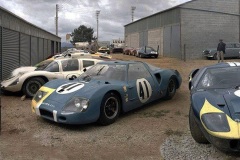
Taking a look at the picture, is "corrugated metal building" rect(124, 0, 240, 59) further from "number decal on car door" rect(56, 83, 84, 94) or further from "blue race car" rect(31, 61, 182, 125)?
"number decal on car door" rect(56, 83, 84, 94)

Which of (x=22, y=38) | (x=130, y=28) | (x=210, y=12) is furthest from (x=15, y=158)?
(x=130, y=28)

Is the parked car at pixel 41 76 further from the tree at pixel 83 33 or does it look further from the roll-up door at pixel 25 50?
the tree at pixel 83 33

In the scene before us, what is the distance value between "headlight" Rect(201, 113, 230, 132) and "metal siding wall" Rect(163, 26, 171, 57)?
29490 mm

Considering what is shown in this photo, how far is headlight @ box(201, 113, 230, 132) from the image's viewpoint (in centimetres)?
384

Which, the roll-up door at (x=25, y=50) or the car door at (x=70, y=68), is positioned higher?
the roll-up door at (x=25, y=50)

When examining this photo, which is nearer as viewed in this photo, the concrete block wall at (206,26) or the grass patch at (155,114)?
the grass patch at (155,114)

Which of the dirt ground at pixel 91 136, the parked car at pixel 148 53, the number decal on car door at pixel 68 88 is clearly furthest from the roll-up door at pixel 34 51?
the number decal on car door at pixel 68 88

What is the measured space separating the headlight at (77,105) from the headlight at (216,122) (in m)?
2.17

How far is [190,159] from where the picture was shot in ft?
13.6

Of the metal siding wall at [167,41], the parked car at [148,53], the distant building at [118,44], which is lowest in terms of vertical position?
the parked car at [148,53]

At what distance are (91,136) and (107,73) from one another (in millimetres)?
1910

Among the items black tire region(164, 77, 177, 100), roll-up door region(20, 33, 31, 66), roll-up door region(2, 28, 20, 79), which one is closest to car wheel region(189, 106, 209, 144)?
black tire region(164, 77, 177, 100)

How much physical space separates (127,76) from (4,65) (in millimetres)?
8331

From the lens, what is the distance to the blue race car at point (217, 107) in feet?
12.4
